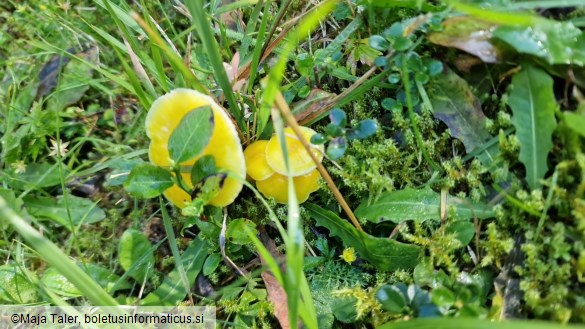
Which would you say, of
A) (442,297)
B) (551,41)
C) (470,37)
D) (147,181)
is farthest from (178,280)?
(551,41)

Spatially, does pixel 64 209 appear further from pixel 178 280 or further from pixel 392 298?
pixel 392 298

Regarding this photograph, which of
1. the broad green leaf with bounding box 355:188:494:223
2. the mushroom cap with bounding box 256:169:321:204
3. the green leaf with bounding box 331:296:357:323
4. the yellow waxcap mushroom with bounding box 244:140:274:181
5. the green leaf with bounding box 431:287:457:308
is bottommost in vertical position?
the green leaf with bounding box 331:296:357:323

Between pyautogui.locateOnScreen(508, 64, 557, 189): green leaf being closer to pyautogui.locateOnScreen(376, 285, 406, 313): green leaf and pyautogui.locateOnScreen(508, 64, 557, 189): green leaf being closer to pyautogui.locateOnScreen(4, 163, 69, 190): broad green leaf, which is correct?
pyautogui.locateOnScreen(376, 285, 406, 313): green leaf

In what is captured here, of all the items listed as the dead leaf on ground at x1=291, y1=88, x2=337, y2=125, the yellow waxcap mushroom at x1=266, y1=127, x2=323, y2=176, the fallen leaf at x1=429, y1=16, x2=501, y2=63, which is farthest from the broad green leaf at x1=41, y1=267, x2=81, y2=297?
the fallen leaf at x1=429, y1=16, x2=501, y2=63

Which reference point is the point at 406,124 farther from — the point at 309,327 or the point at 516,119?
the point at 309,327

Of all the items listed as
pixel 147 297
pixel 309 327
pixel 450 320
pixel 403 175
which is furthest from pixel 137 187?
pixel 450 320

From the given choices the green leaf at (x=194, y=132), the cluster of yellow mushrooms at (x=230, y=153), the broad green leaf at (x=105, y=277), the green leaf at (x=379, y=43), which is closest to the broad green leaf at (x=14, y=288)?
the broad green leaf at (x=105, y=277)
